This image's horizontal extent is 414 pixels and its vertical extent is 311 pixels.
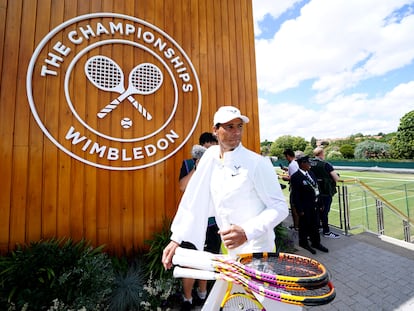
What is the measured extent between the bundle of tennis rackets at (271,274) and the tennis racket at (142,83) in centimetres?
267

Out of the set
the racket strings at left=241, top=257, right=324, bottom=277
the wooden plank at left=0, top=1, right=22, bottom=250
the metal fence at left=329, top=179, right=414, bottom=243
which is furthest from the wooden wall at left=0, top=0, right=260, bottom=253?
the metal fence at left=329, top=179, right=414, bottom=243

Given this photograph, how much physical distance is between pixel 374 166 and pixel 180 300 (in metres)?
39.1

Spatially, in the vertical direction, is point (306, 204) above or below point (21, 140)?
below

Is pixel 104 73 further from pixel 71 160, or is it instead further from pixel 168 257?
pixel 168 257

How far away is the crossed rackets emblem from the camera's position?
3.14 meters

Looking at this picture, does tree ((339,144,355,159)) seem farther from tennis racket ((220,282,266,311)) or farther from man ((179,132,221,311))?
tennis racket ((220,282,266,311))

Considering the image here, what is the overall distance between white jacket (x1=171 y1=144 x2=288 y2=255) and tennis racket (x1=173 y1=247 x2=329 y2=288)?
13 centimetres

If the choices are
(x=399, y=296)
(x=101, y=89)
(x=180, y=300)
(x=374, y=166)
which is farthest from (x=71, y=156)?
(x=374, y=166)

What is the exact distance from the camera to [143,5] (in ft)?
11.4

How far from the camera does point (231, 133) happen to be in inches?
54.3

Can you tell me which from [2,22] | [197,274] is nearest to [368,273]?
[197,274]

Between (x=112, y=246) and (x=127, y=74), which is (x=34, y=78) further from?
(x=112, y=246)

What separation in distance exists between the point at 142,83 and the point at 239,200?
2802mm

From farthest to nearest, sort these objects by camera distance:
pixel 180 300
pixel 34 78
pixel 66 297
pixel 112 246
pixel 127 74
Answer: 1. pixel 127 74
2. pixel 112 246
3. pixel 34 78
4. pixel 180 300
5. pixel 66 297
